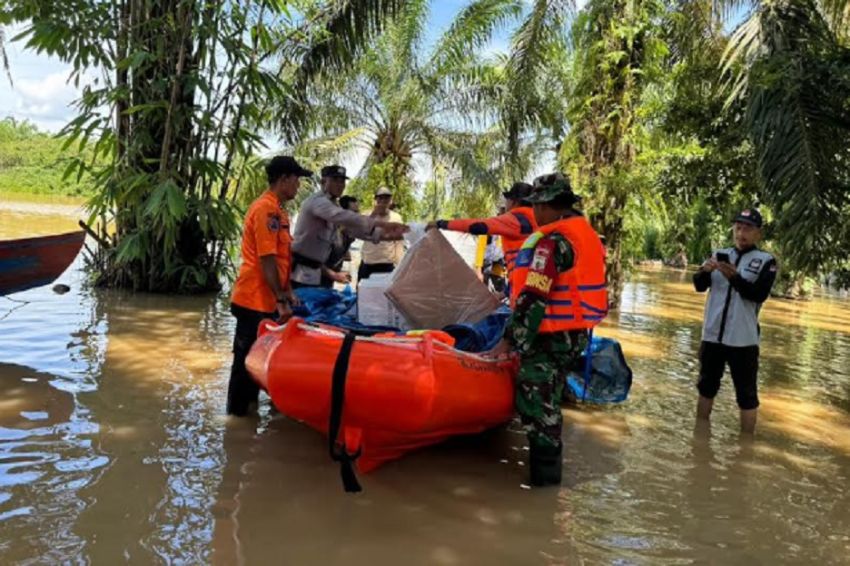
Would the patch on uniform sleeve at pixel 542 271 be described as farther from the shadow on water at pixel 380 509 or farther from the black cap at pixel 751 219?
the black cap at pixel 751 219

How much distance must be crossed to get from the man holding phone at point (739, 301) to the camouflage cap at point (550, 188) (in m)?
1.67

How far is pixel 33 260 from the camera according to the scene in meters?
7.16

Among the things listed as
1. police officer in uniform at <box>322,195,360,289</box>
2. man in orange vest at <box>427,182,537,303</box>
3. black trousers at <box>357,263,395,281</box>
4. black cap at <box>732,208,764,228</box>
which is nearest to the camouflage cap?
man in orange vest at <box>427,182,537,303</box>

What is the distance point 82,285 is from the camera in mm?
10602

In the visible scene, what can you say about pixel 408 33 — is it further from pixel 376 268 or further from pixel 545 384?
pixel 545 384

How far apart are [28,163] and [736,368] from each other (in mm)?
59833

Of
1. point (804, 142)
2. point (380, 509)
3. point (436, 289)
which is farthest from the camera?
point (804, 142)

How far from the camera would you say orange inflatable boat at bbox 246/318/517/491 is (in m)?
3.60

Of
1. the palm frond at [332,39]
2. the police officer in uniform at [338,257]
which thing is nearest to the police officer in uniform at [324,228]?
the police officer in uniform at [338,257]

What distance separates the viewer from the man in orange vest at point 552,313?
3.77 meters

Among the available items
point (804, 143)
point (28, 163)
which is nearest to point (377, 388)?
point (804, 143)

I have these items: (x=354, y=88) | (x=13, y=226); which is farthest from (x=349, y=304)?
(x=13, y=226)

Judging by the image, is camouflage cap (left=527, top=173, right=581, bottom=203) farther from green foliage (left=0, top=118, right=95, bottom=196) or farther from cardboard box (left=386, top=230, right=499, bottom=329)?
green foliage (left=0, top=118, right=95, bottom=196)

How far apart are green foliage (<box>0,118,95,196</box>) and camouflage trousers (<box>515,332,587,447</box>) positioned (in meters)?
45.7
